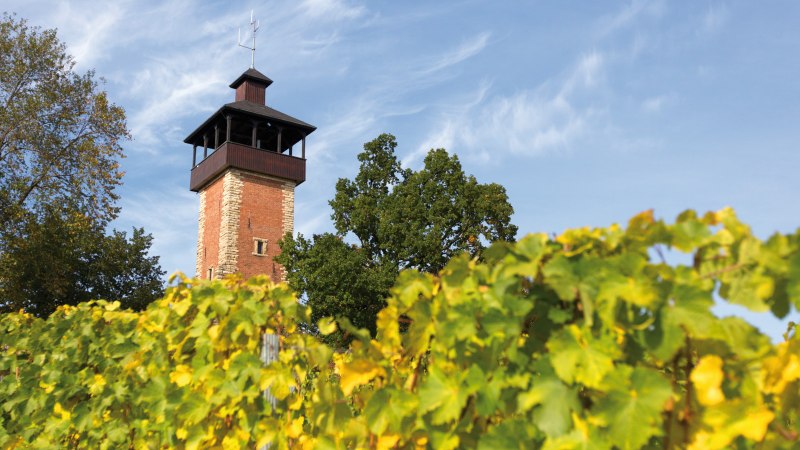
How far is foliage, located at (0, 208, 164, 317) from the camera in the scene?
63.5 feet

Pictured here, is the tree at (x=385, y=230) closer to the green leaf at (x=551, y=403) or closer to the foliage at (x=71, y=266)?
the foliage at (x=71, y=266)

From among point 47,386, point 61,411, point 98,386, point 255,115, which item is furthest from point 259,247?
point 98,386

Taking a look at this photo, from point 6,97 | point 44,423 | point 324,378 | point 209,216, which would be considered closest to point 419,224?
point 209,216

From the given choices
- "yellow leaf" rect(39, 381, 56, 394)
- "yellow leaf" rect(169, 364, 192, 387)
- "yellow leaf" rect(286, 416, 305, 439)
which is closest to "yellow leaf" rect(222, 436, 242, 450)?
"yellow leaf" rect(286, 416, 305, 439)

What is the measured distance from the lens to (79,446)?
4.11m

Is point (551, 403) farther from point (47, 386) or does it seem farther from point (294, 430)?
point (47, 386)

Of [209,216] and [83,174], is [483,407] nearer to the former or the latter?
[83,174]

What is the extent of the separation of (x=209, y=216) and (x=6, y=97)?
11282mm

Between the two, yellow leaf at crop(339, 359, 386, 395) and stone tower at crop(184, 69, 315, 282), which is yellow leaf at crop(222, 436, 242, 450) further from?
stone tower at crop(184, 69, 315, 282)

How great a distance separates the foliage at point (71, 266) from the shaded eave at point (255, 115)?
6269 mm

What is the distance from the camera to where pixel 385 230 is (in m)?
25.8

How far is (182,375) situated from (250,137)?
30.6m

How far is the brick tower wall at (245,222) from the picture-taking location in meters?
27.2

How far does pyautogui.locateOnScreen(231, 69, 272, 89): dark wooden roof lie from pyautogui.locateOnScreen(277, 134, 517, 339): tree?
27.8 feet
